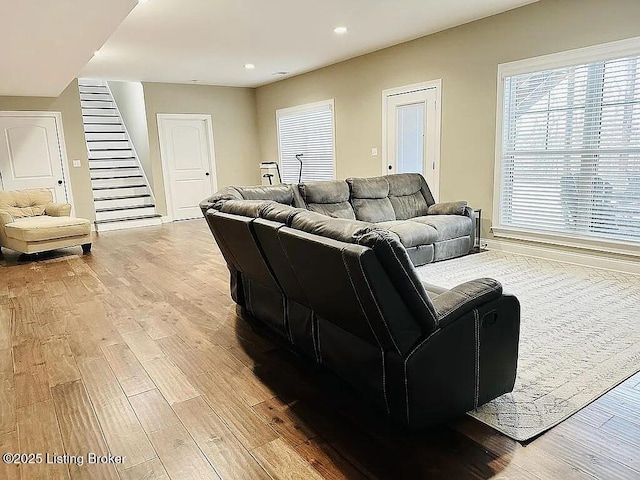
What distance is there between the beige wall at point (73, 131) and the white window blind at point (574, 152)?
6940 millimetres

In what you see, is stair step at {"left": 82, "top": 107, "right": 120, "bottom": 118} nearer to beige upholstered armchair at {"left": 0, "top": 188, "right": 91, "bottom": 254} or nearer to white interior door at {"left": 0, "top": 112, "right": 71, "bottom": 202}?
white interior door at {"left": 0, "top": 112, "right": 71, "bottom": 202}

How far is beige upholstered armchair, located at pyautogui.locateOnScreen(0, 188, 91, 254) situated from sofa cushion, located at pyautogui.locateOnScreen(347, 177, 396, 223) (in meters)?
3.71

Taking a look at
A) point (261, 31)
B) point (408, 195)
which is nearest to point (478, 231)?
point (408, 195)

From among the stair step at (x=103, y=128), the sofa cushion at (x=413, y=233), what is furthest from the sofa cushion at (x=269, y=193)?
the stair step at (x=103, y=128)

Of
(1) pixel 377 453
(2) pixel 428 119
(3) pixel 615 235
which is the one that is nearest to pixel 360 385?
(1) pixel 377 453

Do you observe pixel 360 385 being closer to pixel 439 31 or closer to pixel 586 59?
pixel 586 59

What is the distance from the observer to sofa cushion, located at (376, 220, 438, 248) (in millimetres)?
4469

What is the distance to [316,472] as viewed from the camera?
1668 millimetres

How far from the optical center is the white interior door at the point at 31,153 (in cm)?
719

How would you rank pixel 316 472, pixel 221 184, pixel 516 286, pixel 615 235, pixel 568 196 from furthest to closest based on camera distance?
pixel 221 184 → pixel 568 196 → pixel 615 235 → pixel 516 286 → pixel 316 472

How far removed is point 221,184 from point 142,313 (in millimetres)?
6320

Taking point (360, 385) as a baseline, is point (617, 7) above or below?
above

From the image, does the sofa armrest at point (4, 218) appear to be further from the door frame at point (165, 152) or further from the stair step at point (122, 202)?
the door frame at point (165, 152)

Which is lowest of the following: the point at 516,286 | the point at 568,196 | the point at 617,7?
the point at 516,286
